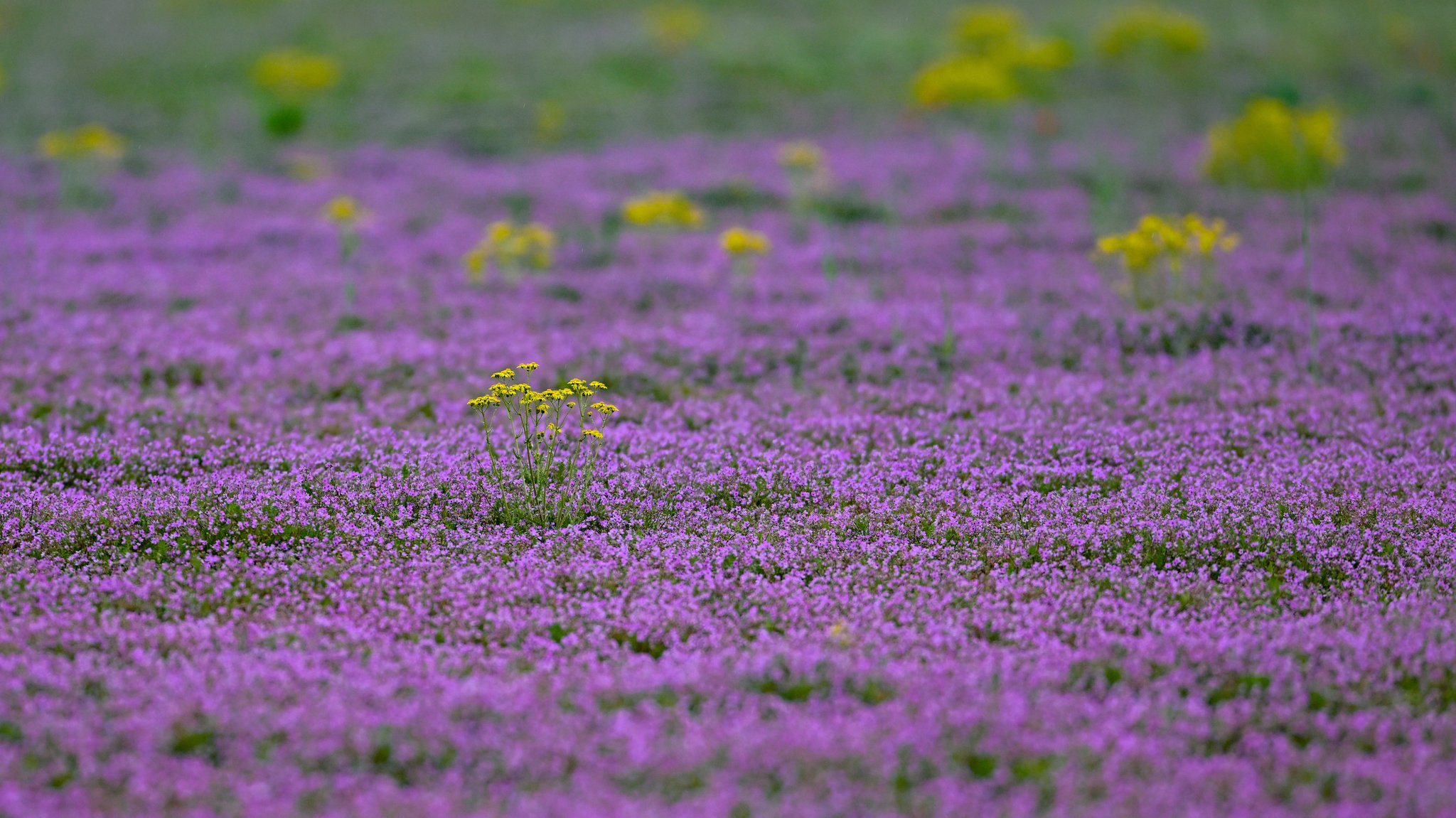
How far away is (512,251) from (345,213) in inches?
72.0

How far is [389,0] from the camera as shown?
111ft

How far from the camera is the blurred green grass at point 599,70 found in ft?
67.2

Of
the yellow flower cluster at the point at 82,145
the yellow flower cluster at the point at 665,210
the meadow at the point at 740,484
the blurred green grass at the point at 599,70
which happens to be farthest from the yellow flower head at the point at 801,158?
the yellow flower cluster at the point at 82,145

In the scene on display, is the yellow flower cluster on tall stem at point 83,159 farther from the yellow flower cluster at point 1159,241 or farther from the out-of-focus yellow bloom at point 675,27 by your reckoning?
the out-of-focus yellow bloom at point 675,27

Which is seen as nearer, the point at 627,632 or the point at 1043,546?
the point at 627,632

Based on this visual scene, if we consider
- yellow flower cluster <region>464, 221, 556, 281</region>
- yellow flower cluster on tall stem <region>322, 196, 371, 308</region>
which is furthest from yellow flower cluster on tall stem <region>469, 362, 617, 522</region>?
yellow flower cluster on tall stem <region>322, 196, 371, 308</region>

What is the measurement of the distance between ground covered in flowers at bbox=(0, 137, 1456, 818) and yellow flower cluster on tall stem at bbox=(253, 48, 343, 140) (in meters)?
7.55

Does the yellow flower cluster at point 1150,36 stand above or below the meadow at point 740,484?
above

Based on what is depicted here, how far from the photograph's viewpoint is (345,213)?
37.5 ft

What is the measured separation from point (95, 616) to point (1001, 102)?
15388 mm

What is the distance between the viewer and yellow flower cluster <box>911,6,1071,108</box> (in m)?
15.8

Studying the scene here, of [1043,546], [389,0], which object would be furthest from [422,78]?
[1043,546]

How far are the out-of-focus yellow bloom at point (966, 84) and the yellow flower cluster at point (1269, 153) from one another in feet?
10.2

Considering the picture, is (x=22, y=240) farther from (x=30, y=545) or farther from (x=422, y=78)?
(x=422, y=78)
